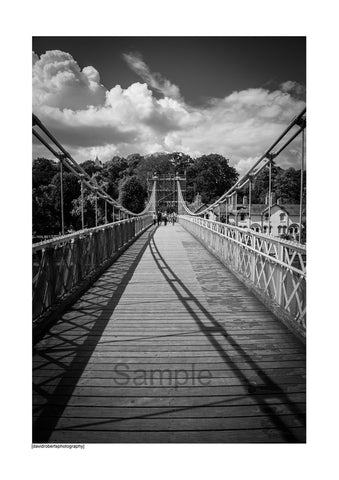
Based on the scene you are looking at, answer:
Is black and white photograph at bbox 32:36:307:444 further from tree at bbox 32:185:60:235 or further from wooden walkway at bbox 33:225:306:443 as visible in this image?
tree at bbox 32:185:60:235

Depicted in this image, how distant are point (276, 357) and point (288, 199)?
143 ft

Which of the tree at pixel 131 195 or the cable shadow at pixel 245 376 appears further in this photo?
the tree at pixel 131 195

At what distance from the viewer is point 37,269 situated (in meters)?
3.63

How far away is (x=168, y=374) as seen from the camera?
2713mm

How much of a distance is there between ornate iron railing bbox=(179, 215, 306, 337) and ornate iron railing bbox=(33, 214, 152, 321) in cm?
249

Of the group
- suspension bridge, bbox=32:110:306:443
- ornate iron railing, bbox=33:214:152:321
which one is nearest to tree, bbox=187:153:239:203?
ornate iron railing, bbox=33:214:152:321

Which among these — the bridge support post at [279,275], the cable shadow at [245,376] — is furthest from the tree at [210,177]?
the bridge support post at [279,275]

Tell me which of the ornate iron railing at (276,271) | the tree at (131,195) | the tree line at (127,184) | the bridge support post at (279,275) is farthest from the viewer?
the tree at (131,195)

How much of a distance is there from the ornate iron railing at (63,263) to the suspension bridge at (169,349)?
0.02 m

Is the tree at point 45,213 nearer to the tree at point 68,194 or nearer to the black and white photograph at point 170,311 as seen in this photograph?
the tree at point 68,194

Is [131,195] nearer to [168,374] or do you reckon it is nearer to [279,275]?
[279,275]

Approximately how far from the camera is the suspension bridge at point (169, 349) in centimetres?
212

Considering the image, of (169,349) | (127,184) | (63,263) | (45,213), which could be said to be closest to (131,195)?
(127,184)

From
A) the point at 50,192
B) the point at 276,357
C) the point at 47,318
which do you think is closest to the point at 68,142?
the point at 47,318
